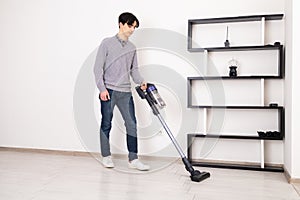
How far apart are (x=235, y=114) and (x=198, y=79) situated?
438 mm

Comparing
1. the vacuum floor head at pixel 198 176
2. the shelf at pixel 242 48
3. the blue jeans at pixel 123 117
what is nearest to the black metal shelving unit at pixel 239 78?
the shelf at pixel 242 48

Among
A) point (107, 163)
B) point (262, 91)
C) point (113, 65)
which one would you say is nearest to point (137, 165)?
point (107, 163)

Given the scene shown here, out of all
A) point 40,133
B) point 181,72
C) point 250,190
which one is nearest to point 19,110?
point 40,133

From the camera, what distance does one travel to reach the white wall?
2881mm

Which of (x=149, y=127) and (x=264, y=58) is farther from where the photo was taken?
(x=149, y=127)

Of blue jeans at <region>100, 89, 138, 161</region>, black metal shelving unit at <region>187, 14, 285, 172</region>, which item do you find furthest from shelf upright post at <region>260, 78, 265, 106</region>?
blue jeans at <region>100, 89, 138, 161</region>

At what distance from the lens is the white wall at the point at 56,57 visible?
288 centimetres

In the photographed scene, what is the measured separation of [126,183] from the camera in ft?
7.23

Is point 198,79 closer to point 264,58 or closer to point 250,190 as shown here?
point 264,58

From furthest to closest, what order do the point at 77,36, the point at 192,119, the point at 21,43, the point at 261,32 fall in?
the point at 21,43 < the point at 77,36 < the point at 192,119 < the point at 261,32

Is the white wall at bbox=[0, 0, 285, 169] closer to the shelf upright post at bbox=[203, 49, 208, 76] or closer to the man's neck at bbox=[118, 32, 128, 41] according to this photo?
the shelf upright post at bbox=[203, 49, 208, 76]

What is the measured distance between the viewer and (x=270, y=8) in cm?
261

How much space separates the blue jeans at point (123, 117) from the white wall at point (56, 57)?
238 millimetres

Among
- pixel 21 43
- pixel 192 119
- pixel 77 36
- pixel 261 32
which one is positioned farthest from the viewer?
pixel 21 43
